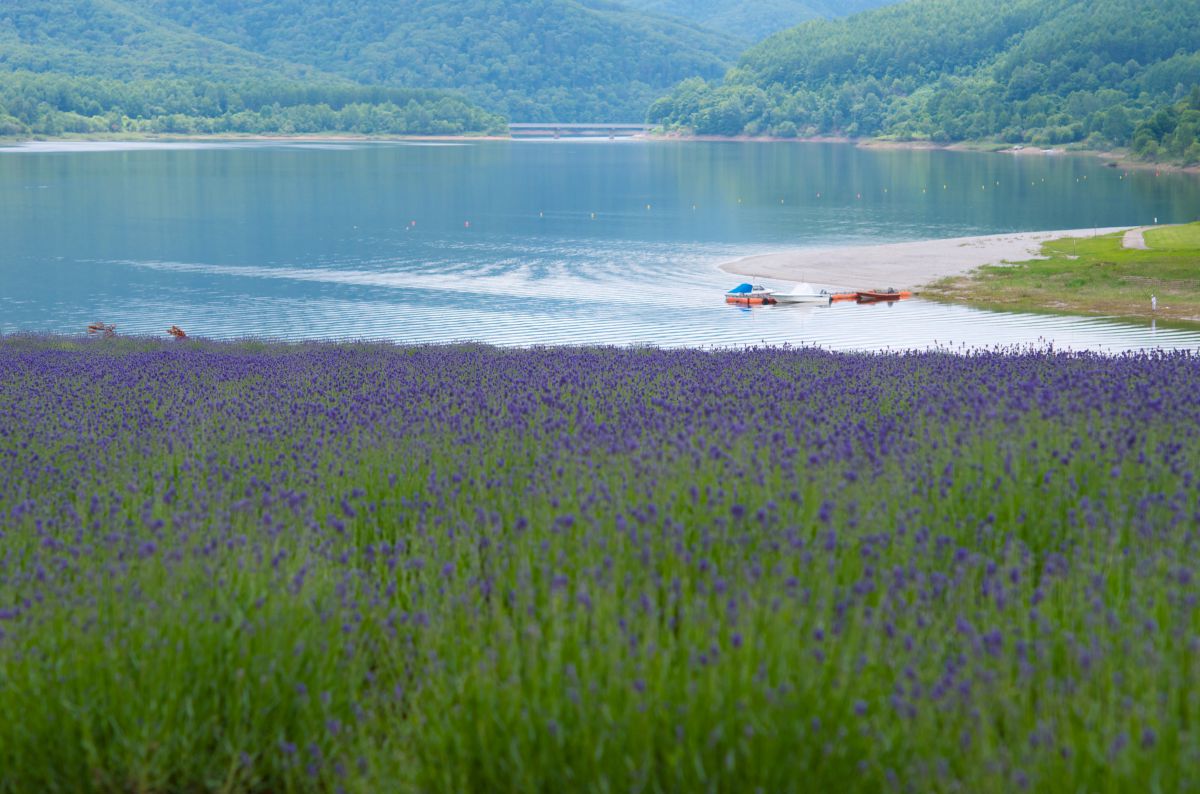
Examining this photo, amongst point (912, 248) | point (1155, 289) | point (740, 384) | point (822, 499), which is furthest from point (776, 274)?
point (822, 499)

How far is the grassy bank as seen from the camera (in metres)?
35.2

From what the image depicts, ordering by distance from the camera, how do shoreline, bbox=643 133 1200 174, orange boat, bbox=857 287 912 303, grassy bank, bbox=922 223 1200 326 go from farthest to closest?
shoreline, bbox=643 133 1200 174, orange boat, bbox=857 287 912 303, grassy bank, bbox=922 223 1200 326

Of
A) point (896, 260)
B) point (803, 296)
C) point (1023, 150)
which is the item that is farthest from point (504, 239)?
point (1023, 150)

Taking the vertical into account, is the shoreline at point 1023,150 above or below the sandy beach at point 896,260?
above

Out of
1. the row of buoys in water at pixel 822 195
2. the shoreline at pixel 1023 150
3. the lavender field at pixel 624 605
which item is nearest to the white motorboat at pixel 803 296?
the row of buoys in water at pixel 822 195

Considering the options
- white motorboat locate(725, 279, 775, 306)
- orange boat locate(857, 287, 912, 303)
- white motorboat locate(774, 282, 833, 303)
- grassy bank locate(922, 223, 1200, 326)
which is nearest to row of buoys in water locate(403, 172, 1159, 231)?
white motorboat locate(725, 279, 775, 306)

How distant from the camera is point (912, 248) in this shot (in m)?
56.1

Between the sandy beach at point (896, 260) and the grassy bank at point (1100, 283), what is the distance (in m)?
2.10

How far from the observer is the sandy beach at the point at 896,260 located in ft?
154

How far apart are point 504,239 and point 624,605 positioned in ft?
205

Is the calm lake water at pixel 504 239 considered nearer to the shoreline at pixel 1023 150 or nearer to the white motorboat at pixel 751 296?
the white motorboat at pixel 751 296

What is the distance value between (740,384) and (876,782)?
524 cm

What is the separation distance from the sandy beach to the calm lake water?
8.69ft

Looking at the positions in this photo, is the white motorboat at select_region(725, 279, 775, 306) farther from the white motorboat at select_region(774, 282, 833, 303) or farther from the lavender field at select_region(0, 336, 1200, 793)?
the lavender field at select_region(0, 336, 1200, 793)
